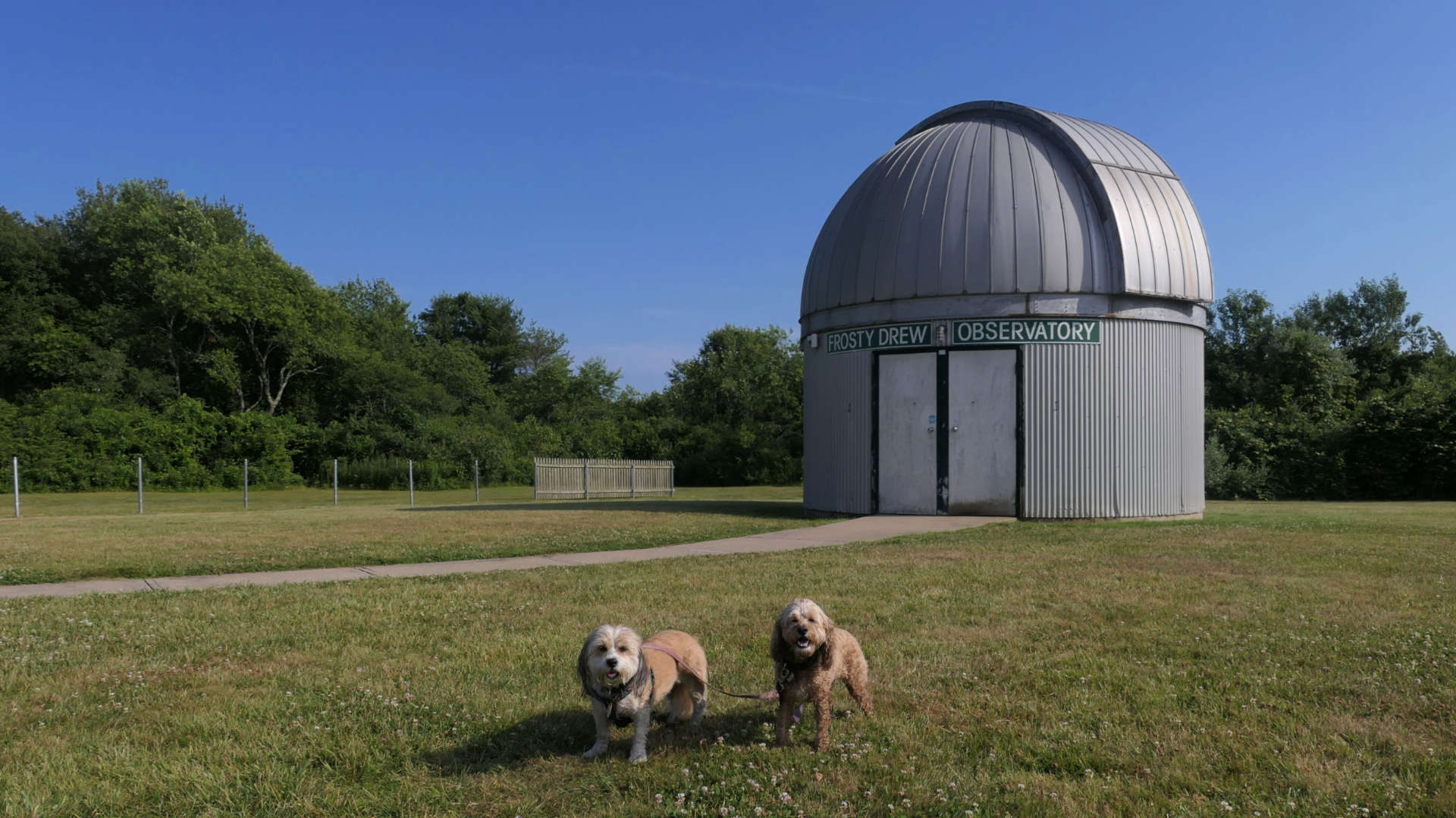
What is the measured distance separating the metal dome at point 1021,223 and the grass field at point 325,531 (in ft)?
17.8

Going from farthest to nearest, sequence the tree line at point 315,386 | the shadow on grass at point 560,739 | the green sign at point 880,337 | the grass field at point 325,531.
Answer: the tree line at point 315,386
the green sign at point 880,337
the grass field at point 325,531
the shadow on grass at point 560,739

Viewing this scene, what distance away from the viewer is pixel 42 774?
433 centimetres

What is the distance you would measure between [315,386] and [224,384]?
4.10 metres

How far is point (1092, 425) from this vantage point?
1827cm

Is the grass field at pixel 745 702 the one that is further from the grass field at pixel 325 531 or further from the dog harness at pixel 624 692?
the grass field at pixel 325 531

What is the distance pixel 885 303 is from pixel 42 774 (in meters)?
16.4

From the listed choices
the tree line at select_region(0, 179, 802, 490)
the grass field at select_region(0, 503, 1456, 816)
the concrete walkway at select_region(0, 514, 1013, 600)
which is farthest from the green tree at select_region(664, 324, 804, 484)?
the grass field at select_region(0, 503, 1456, 816)

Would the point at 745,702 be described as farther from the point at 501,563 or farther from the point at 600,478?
the point at 600,478

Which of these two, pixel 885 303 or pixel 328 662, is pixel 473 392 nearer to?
pixel 885 303

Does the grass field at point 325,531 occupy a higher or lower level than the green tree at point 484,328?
lower

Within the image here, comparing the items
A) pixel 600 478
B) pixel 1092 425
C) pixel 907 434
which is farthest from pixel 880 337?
pixel 600 478

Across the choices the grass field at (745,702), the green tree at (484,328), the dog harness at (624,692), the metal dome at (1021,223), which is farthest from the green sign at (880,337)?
the green tree at (484,328)

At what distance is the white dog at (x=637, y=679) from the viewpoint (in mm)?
4266

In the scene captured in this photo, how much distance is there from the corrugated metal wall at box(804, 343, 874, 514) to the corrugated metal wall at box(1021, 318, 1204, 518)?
316cm
